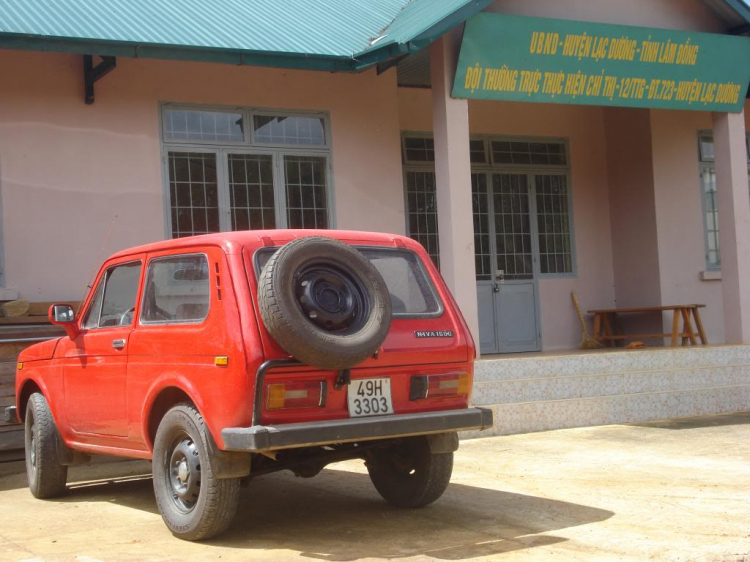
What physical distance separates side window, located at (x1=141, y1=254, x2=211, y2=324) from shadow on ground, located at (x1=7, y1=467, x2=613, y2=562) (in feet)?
4.47

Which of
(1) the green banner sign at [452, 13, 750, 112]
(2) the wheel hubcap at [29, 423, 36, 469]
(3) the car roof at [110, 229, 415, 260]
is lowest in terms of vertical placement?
(2) the wheel hubcap at [29, 423, 36, 469]

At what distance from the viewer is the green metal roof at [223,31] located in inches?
382

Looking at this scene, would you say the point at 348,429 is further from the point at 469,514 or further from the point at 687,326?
the point at 687,326

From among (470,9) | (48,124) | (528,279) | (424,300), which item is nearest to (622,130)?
(528,279)

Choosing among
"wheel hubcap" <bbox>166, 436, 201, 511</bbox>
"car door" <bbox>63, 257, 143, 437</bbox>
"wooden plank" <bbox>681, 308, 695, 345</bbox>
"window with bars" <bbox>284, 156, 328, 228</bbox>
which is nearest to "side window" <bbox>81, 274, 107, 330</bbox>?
"car door" <bbox>63, 257, 143, 437</bbox>

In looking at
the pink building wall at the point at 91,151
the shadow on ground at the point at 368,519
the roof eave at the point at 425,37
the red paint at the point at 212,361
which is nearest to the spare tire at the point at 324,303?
the red paint at the point at 212,361

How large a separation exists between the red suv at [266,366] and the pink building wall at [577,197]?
7.65 metres

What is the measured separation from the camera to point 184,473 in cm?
579

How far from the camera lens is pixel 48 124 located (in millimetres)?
10406

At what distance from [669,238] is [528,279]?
2077 mm

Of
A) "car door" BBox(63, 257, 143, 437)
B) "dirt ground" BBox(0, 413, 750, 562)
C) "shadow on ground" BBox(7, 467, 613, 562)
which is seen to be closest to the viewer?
"dirt ground" BBox(0, 413, 750, 562)

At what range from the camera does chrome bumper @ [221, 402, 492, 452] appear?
17.1 feet

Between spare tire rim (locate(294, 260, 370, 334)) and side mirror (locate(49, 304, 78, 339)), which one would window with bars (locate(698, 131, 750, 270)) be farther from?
side mirror (locate(49, 304, 78, 339))

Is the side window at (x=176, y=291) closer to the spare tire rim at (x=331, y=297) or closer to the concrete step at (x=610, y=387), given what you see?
the spare tire rim at (x=331, y=297)
